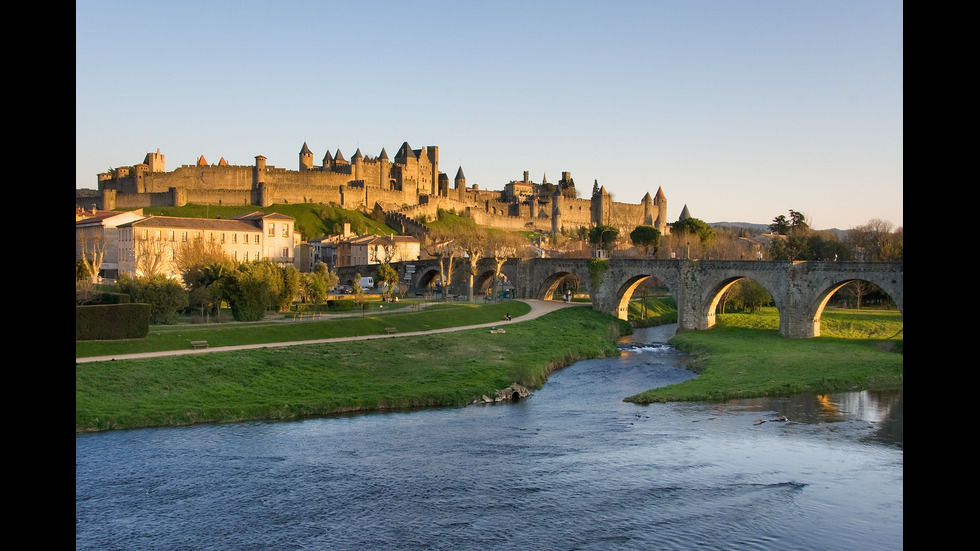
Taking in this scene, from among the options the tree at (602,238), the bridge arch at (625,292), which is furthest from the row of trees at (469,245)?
the bridge arch at (625,292)

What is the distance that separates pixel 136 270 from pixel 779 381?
4684 cm

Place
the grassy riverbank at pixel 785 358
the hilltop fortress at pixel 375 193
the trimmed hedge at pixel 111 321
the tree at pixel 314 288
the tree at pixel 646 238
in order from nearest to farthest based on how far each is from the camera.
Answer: the trimmed hedge at pixel 111 321, the grassy riverbank at pixel 785 358, the tree at pixel 314 288, the tree at pixel 646 238, the hilltop fortress at pixel 375 193

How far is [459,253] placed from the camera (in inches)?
3206

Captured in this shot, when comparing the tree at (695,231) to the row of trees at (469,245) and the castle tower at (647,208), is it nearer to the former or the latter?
the row of trees at (469,245)

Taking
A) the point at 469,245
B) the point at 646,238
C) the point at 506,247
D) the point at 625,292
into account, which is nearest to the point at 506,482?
the point at 625,292

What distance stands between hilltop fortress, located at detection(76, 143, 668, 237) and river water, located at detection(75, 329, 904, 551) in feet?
277

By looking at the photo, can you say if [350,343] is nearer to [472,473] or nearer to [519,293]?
[472,473]

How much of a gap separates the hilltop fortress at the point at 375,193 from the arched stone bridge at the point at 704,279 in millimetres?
44301

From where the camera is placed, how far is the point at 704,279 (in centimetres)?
5044

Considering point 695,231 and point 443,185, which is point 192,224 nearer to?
point 695,231

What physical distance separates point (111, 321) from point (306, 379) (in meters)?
8.04

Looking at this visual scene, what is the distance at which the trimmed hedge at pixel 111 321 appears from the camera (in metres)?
29.3
